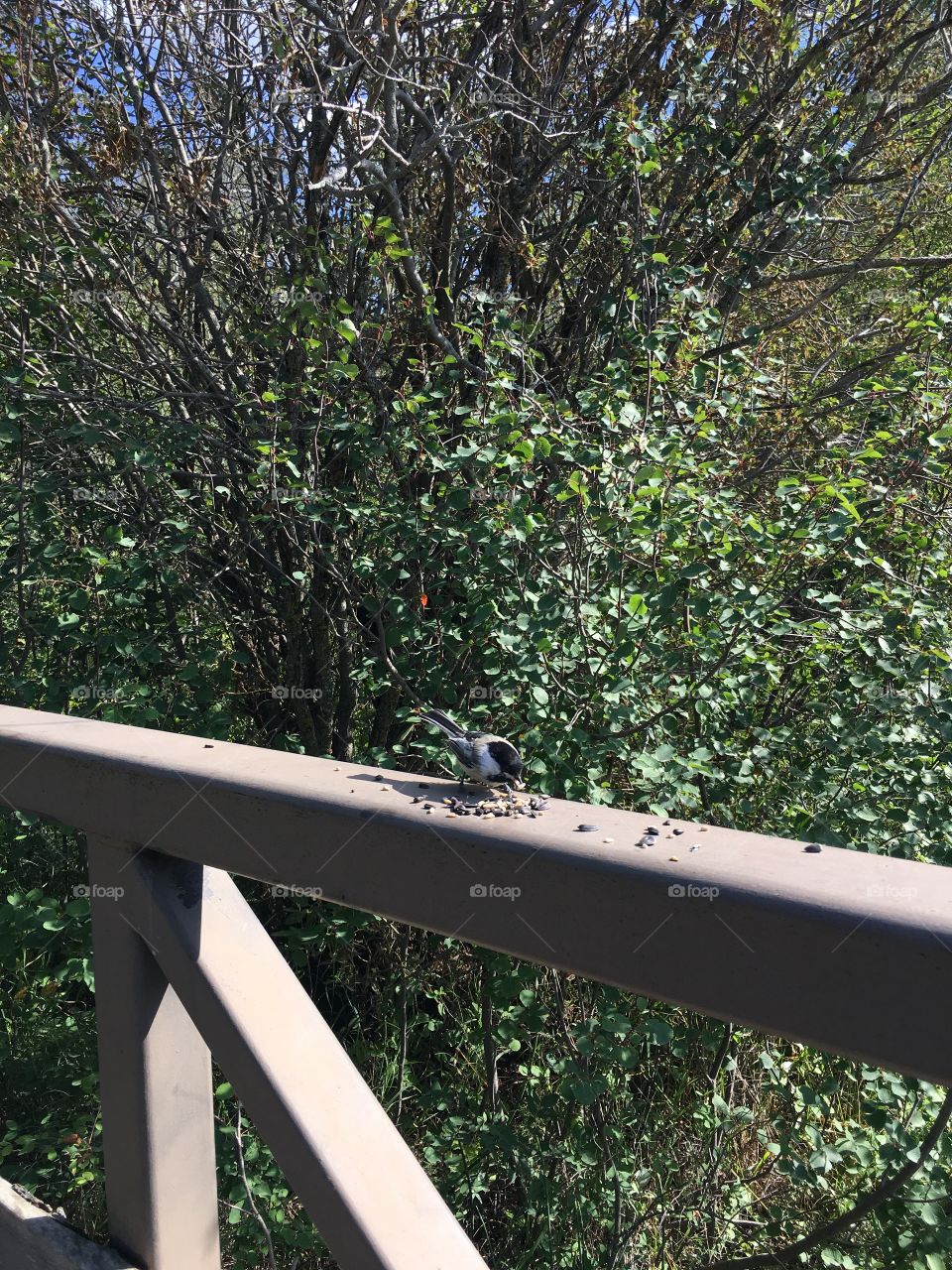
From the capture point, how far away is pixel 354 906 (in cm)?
101

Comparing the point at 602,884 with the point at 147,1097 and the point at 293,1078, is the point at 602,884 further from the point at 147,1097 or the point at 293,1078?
the point at 147,1097

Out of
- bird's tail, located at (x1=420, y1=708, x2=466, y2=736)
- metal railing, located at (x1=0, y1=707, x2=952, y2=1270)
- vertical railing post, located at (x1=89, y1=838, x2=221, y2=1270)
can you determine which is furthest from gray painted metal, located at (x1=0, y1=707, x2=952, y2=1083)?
bird's tail, located at (x1=420, y1=708, x2=466, y2=736)

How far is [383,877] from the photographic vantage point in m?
0.98

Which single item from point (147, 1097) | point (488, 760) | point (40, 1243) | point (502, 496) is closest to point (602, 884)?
point (488, 760)

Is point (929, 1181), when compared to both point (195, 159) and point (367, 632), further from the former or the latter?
point (195, 159)

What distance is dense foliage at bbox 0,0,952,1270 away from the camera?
290cm

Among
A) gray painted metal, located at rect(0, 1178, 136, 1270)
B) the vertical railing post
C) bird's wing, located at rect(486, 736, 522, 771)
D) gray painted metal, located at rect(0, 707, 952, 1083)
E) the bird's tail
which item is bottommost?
gray painted metal, located at rect(0, 1178, 136, 1270)

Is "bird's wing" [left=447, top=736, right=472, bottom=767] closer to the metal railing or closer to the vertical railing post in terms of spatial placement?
the metal railing

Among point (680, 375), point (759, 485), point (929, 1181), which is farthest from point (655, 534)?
point (929, 1181)

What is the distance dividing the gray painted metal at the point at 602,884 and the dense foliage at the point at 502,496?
1.65 m

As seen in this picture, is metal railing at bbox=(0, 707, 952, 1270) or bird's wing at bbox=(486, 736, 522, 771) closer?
metal railing at bbox=(0, 707, 952, 1270)

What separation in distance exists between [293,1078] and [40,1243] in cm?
55

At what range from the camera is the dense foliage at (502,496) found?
2.90 meters

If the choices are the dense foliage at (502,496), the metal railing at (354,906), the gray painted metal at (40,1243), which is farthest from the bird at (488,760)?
the dense foliage at (502,496)
